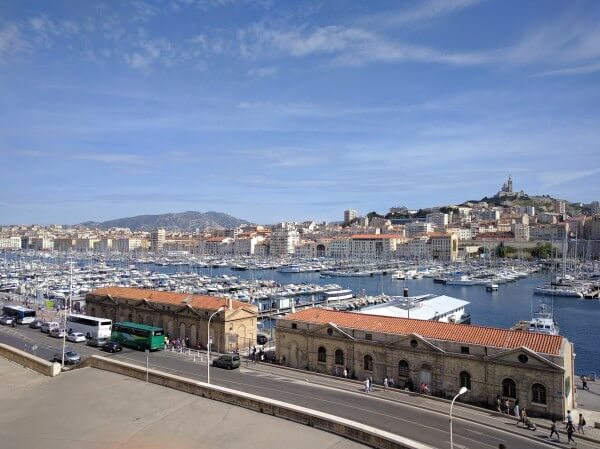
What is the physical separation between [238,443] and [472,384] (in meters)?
12.5

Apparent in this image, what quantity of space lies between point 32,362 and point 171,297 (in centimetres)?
1420

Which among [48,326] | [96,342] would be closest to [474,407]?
[96,342]

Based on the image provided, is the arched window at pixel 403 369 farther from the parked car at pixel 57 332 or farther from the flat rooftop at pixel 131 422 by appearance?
the parked car at pixel 57 332

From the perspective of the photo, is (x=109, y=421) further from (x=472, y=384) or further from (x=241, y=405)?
(x=472, y=384)

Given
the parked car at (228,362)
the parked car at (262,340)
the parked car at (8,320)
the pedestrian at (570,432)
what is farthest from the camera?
the parked car at (8,320)

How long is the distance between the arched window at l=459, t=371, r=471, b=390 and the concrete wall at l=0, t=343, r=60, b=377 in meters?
17.7

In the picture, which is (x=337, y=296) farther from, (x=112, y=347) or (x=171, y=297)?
(x=112, y=347)

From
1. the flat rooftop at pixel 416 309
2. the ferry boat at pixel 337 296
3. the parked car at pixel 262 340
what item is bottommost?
the ferry boat at pixel 337 296

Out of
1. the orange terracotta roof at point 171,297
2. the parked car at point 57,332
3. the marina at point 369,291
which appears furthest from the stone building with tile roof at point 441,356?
the marina at point 369,291

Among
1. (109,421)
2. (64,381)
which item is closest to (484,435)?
(109,421)

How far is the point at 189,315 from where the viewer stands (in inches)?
1330

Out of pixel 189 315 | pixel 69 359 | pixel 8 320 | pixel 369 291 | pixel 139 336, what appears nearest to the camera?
pixel 69 359

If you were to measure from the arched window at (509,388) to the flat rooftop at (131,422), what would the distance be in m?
11.0

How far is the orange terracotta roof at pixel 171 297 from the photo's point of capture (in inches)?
1328
